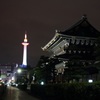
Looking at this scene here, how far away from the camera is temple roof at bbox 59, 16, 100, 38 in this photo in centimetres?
6325

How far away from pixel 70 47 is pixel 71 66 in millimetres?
19824

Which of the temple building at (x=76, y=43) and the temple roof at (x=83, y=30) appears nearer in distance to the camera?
the temple building at (x=76, y=43)

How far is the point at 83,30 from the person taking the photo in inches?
2549

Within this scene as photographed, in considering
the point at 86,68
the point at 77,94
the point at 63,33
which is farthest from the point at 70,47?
the point at 77,94

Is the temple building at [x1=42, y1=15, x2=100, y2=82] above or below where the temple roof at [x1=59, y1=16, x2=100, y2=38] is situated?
below

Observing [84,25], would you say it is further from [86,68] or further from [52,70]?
[86,68]

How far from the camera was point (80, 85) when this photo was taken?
22812 mm

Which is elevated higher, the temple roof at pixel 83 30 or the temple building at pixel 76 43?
the temple roof at pixel 83 30

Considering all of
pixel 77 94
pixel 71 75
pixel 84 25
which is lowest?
pixel 77 94

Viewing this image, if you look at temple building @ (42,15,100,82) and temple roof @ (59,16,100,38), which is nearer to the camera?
temple building @ (42,15,100,82)

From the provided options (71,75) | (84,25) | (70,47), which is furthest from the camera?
(84,25)

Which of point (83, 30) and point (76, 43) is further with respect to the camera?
point (83, 30)

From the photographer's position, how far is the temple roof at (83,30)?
63250 mm

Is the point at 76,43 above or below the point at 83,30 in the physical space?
below
